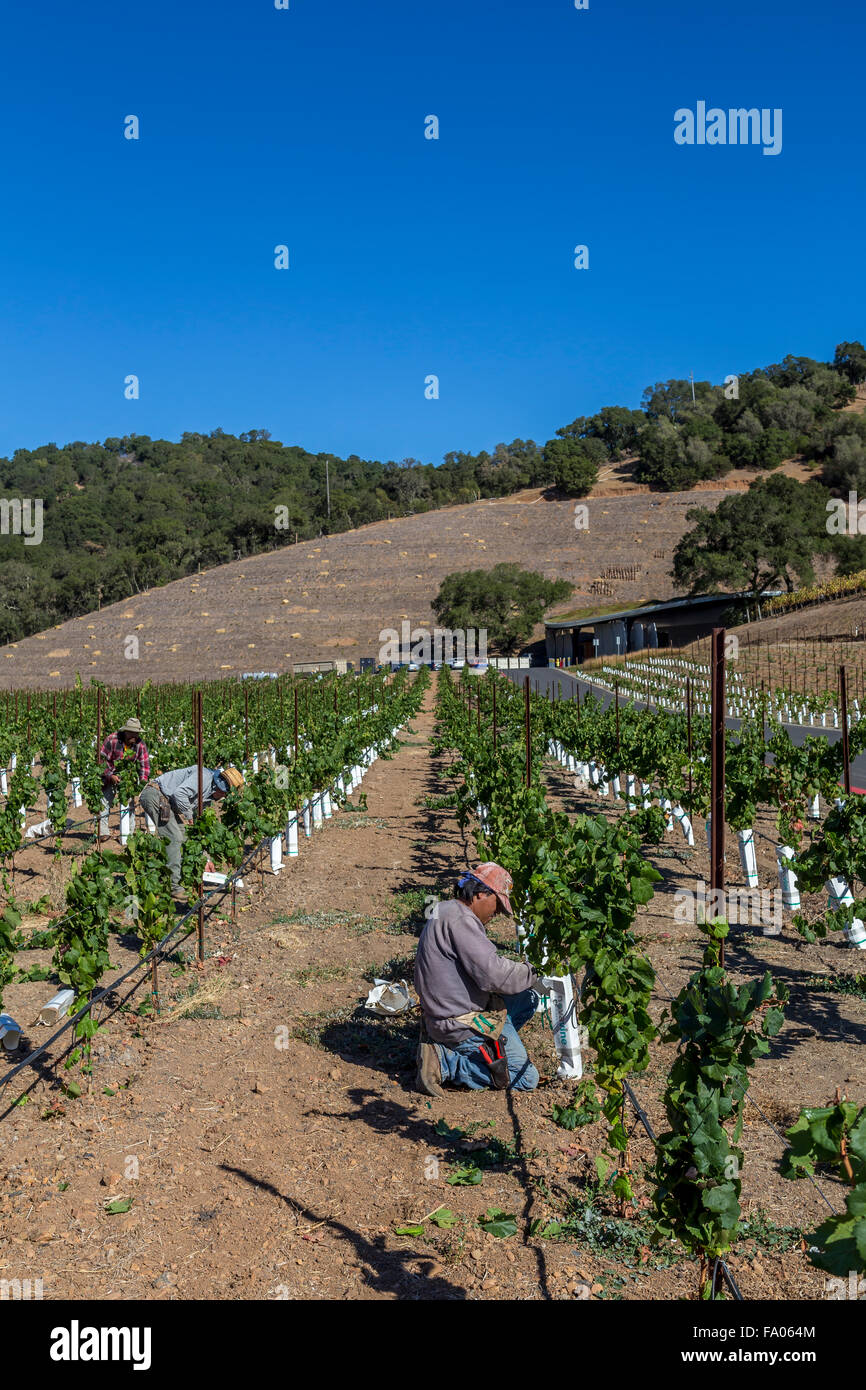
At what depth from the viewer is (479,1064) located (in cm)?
525

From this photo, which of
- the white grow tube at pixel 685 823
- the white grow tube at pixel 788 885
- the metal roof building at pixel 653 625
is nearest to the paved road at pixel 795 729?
the white grow tube at pixel 685 823

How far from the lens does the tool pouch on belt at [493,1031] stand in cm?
512

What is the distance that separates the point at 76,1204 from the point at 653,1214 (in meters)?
2.41

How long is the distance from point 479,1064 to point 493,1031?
21 cm

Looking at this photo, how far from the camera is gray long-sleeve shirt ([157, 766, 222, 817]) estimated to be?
890cm

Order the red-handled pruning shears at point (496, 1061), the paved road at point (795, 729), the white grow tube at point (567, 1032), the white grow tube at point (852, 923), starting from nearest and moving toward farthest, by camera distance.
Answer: the red-handled pruning shears at point (496, 1061)
the white grow tube at point (567, 1032)
the white grow tube at point (852, 923)
the paved road at point (795, 729)

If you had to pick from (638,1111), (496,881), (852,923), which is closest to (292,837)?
(852,923)

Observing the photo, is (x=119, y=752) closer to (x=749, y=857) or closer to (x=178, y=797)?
(x=178, y=797)

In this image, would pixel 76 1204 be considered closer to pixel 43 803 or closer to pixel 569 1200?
pixel 569 1200

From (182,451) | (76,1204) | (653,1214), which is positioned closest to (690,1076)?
(653,1214)

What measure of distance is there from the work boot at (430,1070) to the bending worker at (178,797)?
3.98 metres

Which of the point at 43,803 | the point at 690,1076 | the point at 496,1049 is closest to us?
the point at 690,1076

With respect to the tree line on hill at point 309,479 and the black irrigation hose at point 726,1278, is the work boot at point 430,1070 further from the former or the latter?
the tree line on hill at point 309,479
